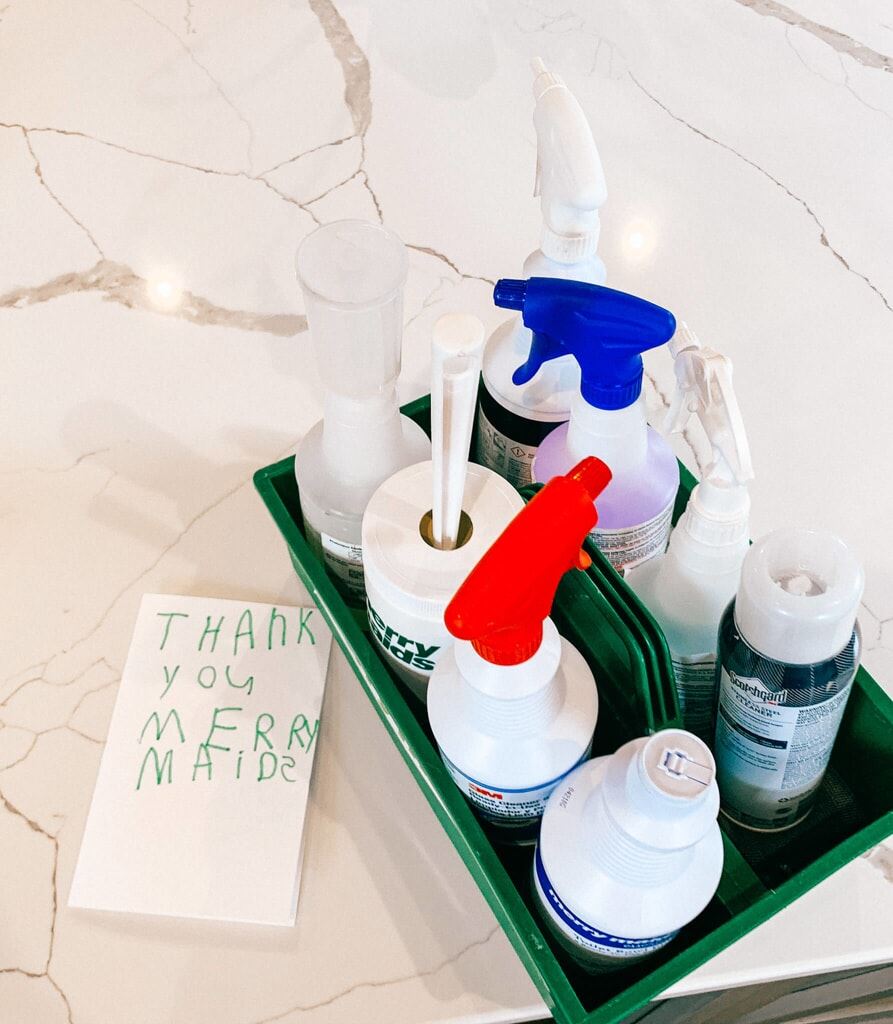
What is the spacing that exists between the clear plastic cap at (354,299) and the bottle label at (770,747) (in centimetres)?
20

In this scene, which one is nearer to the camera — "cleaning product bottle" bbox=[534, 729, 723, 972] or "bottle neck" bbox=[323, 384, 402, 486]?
"cleaning product bottle" bbox=[534, 729, 723, 972]

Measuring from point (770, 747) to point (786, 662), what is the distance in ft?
0.18

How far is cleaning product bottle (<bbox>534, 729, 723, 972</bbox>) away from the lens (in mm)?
352

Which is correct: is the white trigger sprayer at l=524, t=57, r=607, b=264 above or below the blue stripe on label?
above

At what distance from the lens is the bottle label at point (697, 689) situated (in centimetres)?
49

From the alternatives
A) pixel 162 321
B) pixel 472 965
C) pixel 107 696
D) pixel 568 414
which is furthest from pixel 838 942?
pixel 162 321

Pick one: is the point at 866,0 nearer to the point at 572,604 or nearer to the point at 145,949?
the point at 572,604

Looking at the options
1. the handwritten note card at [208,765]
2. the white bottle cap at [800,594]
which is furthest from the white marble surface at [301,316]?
the white bottle cap at [800,594]

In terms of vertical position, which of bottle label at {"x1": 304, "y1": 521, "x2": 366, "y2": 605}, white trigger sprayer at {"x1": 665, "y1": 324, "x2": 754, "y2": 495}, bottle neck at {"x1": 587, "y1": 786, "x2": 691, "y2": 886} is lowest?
bottle label at {"x1": 304, "y1": 521, "x2": 366, "y2": 605}

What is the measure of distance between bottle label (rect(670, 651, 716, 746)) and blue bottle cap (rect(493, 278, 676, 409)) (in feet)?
0.43

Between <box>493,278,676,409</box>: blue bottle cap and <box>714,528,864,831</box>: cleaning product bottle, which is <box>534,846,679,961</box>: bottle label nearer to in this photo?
<box>714,528,864,831</box>: cleaning product bottle

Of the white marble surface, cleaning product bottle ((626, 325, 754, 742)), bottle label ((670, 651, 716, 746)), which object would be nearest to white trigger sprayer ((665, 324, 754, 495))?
cleaning product bottle ((626, 325, 754, 742))

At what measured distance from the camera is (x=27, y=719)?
2.00ft

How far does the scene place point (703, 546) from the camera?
0.45 m
